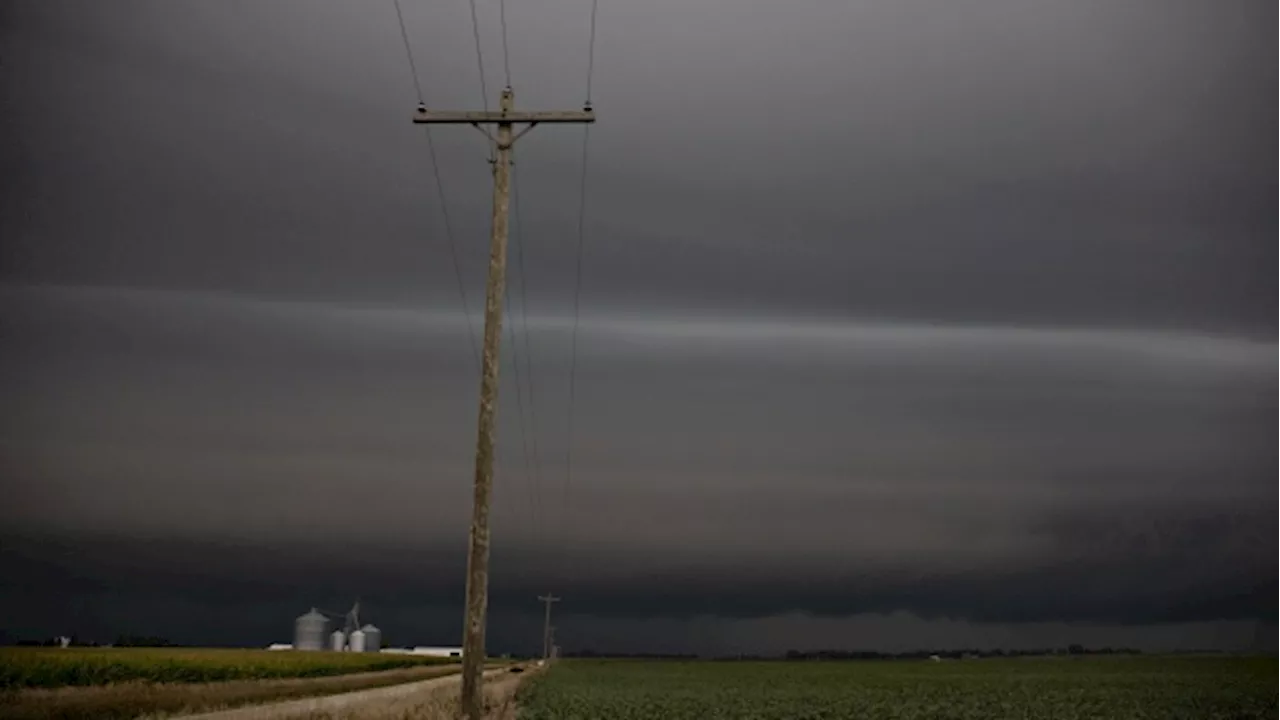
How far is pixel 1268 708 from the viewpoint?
39.0m

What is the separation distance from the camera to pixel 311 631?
188625mm

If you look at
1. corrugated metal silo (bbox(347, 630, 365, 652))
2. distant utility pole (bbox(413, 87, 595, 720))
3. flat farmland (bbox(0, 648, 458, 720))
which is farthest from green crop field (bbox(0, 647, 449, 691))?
corrugated metal silo (bbox(347, 630, 365, 652))

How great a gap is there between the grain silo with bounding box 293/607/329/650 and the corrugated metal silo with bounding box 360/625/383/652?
264 inches

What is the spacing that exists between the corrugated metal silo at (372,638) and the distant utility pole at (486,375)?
581 feet

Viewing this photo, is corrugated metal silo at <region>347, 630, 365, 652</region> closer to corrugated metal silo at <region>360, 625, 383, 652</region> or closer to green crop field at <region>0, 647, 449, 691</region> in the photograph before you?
corrugated metal silo at <region>360, 625, 383, 652</region>

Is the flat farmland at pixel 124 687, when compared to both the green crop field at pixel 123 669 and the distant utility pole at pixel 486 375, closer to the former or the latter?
the green crop field at pixel 123 669

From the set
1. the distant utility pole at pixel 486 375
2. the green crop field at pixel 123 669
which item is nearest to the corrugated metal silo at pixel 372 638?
the green crop field at pixel 123 669

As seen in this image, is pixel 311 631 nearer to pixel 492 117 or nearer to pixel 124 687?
pixel 124 687

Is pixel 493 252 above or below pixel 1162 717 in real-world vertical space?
above

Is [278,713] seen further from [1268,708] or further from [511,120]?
[1268,708]

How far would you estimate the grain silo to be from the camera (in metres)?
186

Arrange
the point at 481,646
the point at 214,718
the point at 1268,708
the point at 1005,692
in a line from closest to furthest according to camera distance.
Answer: the point at 481,646, the point at 214,718, the point at 1268,708, the point at 1005,692

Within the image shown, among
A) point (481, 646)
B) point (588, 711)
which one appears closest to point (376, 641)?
point (588, 711)

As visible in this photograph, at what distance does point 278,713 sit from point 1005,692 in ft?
119
